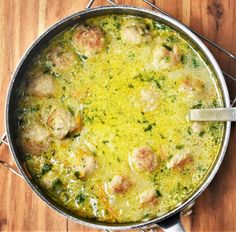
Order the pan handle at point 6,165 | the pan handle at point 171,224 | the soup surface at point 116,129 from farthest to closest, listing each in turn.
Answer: the pan handle at point 6,165 < the soup surface at point 116,129 < the pan handle at point 171,224

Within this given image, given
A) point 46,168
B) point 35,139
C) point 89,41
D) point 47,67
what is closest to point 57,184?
point 46,168

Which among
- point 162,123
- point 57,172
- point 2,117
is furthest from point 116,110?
point 2,117

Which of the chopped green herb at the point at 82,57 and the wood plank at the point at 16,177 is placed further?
the wood plank at the point at 16,177

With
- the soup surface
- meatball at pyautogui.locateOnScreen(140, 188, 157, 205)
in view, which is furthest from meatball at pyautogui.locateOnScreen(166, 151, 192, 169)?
meatball at pyautogui.locateOnScreen(140, 188, 157, 205)

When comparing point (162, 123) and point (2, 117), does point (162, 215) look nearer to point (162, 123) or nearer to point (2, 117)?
point (162, 123)

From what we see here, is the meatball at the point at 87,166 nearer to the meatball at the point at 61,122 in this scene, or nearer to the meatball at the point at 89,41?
the meatball at the point at 61,122

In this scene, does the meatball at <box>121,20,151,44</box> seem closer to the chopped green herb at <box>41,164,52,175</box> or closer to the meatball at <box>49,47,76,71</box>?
the meatball at <box>49,47,76,71</box>

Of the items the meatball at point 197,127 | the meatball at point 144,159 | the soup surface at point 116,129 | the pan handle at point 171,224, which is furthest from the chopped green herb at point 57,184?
the meatball at point 197,127
